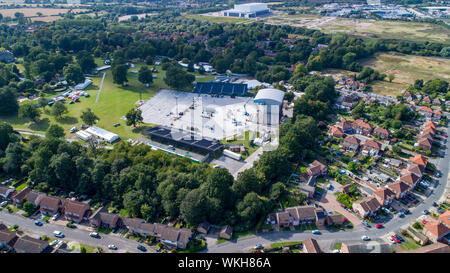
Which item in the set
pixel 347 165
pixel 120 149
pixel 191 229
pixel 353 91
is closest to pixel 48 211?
pixel 120 149

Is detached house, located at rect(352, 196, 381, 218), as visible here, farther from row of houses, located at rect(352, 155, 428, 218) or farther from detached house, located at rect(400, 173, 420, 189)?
detached house, located at rect(400, 173, 420, 189)

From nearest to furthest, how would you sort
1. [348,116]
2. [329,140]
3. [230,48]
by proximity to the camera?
1. [329,140]
2. [348,116]
3. [230,48]

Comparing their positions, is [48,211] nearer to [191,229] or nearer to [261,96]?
[191,229]

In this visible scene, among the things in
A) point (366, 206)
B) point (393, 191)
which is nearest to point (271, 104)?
point (393, 191)

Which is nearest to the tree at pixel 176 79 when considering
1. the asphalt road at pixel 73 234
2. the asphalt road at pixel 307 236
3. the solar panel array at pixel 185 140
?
the solar panel array at pixel 185 140

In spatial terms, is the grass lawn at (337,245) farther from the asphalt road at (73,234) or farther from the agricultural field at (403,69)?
the agricultural field at (403,69)

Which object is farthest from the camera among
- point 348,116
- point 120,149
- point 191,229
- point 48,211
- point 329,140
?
point 348,116
